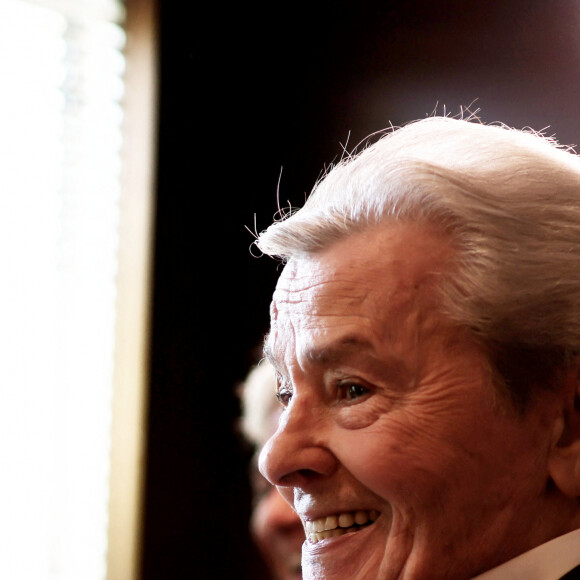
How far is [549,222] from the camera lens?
129 centimetres

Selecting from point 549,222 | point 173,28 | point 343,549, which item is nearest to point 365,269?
point 549,222

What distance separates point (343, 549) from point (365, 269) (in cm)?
37

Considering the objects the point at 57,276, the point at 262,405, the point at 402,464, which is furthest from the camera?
the point at 57,276

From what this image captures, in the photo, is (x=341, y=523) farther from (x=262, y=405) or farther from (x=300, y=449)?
(x=262, y=405)

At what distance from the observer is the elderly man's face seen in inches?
48.7

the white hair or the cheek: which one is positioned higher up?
the cheek

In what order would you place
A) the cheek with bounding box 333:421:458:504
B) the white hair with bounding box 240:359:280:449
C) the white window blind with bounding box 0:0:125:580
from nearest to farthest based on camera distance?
the cheek with bounding box 333:421:458:504 → the white hair with bounding box 240:359:280:449 → the white window blind with bounding box 0:0:125:580

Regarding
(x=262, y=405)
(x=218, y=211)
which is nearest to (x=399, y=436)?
(x=262, y=405)

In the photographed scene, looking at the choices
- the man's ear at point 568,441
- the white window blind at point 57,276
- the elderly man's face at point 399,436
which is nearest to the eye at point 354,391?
the elderly man's face at point 399,436

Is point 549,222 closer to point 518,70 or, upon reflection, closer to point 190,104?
point 518,70

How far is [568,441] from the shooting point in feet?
4.20

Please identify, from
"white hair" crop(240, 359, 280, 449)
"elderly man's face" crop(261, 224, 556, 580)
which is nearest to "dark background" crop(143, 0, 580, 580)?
"white hair" crop(240, 359, 280, 449)

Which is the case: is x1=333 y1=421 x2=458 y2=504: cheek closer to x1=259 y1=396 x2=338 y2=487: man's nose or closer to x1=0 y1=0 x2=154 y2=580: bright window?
x1=259 y1=396 x2=338 y2=487: man's nose

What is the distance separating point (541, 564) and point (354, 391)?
0.32 m
